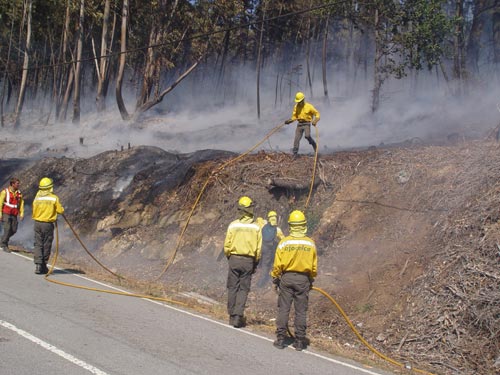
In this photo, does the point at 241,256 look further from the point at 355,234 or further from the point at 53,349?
the point at 355,234

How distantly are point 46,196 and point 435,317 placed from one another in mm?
7329

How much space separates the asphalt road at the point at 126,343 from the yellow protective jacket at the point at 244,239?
1.07 metres

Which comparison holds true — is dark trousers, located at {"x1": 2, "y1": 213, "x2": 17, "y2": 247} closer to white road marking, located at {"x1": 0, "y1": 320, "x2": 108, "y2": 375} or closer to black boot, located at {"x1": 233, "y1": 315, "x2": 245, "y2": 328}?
white road marking, located at {"x1": 0, "y1": 320, "x2": 108, "y2": 375}

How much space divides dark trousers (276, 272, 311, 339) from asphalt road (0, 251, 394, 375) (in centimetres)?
27

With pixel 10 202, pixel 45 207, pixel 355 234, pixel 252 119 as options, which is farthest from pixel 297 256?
pixel 252 119

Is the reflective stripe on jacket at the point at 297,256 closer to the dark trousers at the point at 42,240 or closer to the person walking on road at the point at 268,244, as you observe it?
the person walking on road at the point at 268,244

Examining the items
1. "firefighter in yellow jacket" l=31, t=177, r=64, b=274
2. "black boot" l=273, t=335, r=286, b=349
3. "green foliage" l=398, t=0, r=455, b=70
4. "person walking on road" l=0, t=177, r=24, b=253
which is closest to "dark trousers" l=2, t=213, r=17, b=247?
"person walking on road" l=0, t=177, r=24, b=253

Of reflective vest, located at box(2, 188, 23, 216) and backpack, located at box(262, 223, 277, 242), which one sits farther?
reflective vest, located at box(2, 188, 23, 216)

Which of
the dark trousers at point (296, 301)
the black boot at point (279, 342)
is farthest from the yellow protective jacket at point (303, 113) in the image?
the black boot at point (279, 342)

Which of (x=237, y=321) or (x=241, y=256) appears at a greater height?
(x=241, y=256)

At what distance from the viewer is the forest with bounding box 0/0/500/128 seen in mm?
28609

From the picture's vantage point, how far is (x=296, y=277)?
720 cm

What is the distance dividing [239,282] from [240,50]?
4510 centimetres

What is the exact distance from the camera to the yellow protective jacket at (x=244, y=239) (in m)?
8.02
